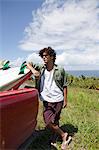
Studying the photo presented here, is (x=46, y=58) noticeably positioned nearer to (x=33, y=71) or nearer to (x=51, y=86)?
(x=33, y=71)

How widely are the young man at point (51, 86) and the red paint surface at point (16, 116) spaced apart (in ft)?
0.89

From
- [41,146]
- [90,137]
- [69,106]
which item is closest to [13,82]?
[41,146]

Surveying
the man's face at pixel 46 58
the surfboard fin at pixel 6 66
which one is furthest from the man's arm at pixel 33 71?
the surfboard fin at pixel 6 66

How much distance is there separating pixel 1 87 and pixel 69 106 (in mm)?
5510

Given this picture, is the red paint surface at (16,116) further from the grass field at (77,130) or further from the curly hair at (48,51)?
the grass field at (77,130)

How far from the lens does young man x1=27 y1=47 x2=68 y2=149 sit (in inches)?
222

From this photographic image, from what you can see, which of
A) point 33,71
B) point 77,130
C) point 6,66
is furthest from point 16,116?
point 77,130

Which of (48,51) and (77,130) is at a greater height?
(48,51)

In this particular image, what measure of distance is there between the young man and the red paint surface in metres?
0.27

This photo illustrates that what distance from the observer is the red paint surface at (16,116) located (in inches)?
164

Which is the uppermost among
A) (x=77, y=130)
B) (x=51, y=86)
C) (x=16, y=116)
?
(x=51, y=86)

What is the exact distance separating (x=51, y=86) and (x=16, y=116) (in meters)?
1.31

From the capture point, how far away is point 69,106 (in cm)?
1031

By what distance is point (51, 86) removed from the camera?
5.68 meters
